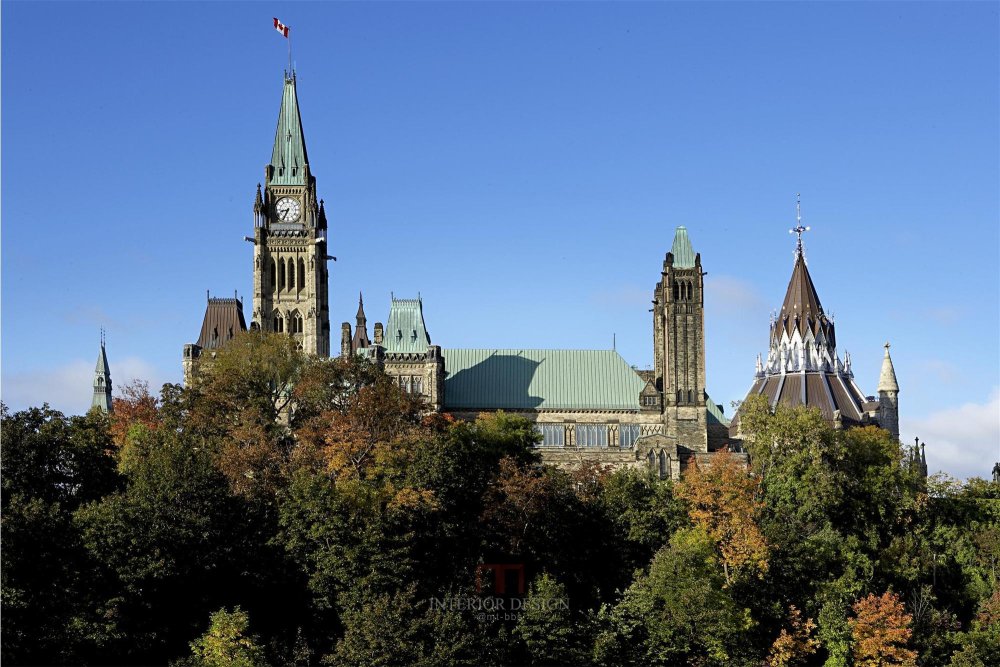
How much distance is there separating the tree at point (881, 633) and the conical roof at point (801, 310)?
2204 inches

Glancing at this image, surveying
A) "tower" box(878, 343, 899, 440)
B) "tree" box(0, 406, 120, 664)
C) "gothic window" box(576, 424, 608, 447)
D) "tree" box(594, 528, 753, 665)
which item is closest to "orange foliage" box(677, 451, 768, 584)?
"tree" box(594, 528, 753, 665)

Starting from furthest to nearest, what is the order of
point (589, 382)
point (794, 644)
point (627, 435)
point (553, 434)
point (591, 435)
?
point (589, 382), point (553, 434), point (591, 435), point (627, 435), point (794, 644)

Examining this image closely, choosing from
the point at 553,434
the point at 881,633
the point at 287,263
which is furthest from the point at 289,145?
the point at 881,633

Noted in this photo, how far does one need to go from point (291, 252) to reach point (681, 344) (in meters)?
30.4

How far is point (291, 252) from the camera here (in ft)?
389

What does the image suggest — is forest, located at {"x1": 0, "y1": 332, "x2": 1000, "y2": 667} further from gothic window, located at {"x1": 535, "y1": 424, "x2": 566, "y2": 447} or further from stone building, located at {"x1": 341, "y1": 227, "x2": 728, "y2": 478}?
gothic window, located at {"x1": 535, "y1": 424, "x2": 566, "y2": 447}

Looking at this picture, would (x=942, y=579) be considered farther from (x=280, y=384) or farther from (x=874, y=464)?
(x=280, y=384)

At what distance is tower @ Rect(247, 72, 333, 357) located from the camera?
117 m

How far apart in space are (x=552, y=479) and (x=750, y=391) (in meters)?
54.8

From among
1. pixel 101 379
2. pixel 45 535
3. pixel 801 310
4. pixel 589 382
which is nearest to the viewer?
pixel 45 535

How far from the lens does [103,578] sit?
67.0 m

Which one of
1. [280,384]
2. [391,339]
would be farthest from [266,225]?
[280,384]

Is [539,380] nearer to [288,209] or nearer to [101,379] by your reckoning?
[288,209]

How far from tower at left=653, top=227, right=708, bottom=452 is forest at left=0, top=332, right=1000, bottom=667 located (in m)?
19.4
